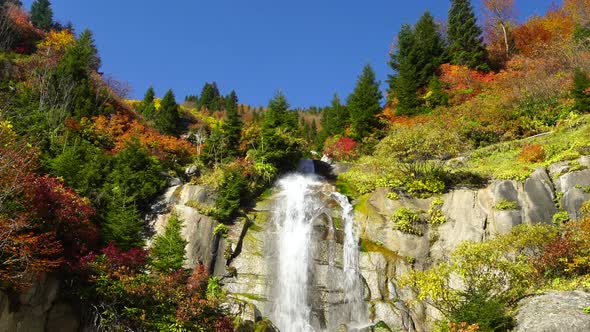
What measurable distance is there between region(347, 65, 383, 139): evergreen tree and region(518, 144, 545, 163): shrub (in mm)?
13900

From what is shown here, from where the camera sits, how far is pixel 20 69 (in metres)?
32.3

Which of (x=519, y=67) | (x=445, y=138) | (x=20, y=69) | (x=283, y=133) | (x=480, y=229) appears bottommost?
(x=480, y=229)

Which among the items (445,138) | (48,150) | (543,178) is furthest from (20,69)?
(543,178)

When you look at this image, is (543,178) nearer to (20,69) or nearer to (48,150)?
(48,150)

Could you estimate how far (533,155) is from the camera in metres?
23.6

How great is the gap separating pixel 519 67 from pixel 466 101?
26.7 feet

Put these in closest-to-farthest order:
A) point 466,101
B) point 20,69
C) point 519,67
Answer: point 20,69, point 466,101, point 519,67

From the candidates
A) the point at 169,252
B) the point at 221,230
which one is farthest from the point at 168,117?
the point at 169,252

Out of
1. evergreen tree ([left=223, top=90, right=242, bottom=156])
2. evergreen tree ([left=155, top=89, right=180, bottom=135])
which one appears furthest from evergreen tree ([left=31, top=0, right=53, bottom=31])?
evergreen tree ([left=223, top=90, right=242, bottom=156])

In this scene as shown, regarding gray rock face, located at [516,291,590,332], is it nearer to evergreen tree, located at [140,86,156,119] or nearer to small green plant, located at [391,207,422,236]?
small green plant, located at [391,207,422,236]

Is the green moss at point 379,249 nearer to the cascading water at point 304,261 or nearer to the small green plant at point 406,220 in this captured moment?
the cascading water at point 304,261

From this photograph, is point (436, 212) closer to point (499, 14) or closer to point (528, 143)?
point (528, 143)

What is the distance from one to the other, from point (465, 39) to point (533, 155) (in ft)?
80.7

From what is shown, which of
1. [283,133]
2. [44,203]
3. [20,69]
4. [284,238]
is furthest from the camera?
[20,69]
